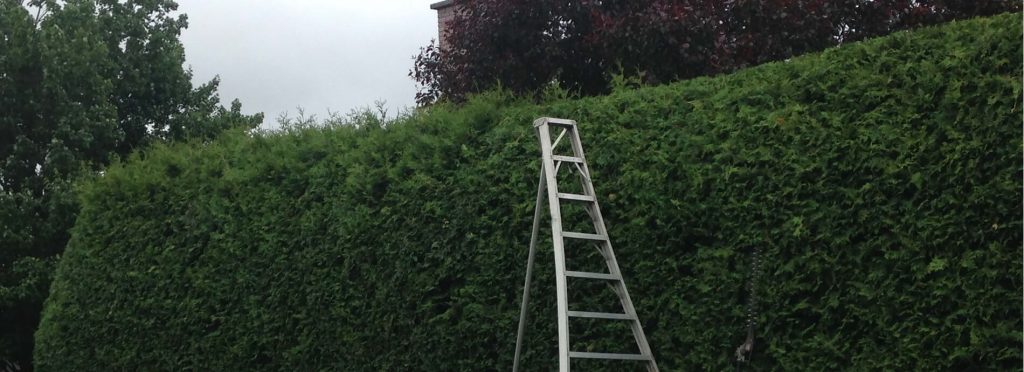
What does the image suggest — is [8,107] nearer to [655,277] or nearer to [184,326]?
[184,326]

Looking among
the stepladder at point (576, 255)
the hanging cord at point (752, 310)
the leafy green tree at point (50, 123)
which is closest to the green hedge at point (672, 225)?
the hanging cord at point (752, 310)

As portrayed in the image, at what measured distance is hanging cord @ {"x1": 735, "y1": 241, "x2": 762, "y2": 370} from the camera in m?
6.55

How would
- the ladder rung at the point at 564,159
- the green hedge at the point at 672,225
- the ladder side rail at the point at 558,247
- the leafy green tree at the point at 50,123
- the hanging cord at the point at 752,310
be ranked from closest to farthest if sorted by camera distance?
the green hedge at the point at 672,225 < the ladder side rail at the point at 558,247 < the hanging cord at the point at 752,310 < the ladder rung at the point at 564,159 < the leafy green tree at the point at 50,123

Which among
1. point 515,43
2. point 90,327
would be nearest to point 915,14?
point 515,43

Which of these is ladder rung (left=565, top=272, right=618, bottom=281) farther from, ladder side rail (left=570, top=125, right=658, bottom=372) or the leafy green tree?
the leafy green tree

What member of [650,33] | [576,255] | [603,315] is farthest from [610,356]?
[650,33]

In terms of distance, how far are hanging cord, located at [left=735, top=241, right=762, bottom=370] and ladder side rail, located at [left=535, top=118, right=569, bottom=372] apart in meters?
1.00

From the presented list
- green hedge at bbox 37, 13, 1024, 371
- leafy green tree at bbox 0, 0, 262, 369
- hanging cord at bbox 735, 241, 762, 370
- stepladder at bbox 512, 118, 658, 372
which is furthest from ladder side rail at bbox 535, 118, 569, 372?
leafy green tree at bbox 0, 0, 262, 369

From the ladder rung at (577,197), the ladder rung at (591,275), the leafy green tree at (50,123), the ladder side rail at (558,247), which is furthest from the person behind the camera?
the leafy green tree at (50,123)

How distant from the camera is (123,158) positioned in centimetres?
1898

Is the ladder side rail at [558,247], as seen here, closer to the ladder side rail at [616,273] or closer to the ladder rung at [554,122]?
the ladder rung at [554,122]

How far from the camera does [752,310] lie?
6.55m

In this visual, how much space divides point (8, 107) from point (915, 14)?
1278cm

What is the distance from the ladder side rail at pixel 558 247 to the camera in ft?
21.2
